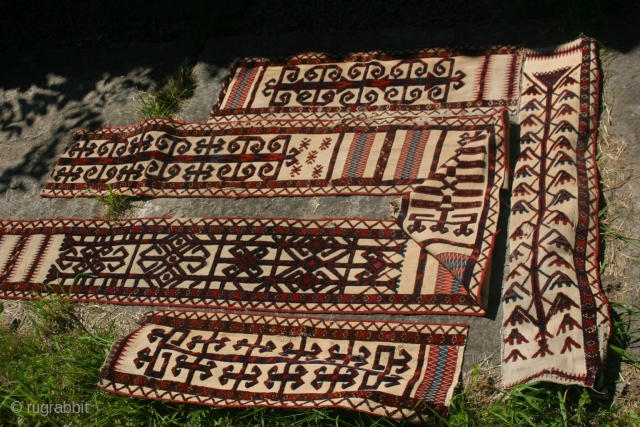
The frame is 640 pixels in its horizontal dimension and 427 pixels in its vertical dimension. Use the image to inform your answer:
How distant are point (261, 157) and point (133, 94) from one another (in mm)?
1500

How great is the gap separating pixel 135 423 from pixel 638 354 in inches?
101

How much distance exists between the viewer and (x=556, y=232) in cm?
384

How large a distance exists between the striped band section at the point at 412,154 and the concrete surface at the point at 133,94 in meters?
0.23

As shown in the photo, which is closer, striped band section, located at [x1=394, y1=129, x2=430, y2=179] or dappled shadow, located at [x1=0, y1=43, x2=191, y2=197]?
striped band section, located at [x1=394, y1=129, x2=430, y2=179]

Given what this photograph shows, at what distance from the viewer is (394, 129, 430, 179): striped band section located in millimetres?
4500

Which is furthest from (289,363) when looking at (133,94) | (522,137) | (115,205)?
(133,94)

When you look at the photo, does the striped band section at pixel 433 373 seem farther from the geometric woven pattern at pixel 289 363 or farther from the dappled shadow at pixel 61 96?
the dappled shadow at pixel 61 96

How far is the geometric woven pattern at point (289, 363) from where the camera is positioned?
11.5 ft

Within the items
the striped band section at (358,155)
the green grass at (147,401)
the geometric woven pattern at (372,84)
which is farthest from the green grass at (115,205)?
the striped band section at (358,155)

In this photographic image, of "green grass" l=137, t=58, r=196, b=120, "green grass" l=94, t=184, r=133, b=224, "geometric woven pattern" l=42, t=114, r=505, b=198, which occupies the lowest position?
"green grass" l=94, t=184, r=133, b=224

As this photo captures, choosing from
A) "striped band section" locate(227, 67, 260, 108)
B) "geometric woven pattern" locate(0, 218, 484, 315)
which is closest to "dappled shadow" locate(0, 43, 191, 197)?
"striped band section" locate(227, 67, 260, 108)

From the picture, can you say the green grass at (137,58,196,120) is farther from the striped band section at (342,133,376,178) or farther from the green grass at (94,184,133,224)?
the striped band section at (342,133,376,178)

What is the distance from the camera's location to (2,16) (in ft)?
23.1

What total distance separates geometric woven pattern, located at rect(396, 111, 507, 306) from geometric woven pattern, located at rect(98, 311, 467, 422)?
1.25 feet
